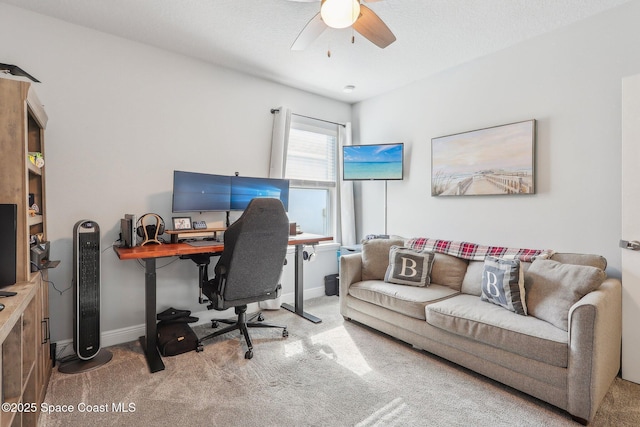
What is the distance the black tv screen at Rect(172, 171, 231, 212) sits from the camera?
2670 millimetres

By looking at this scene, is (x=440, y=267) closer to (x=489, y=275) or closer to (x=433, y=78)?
(x=489, y=275)

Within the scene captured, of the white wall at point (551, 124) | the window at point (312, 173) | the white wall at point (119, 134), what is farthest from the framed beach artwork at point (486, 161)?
the white wall at point (119, 134)

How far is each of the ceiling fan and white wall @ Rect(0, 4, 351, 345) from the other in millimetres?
1352

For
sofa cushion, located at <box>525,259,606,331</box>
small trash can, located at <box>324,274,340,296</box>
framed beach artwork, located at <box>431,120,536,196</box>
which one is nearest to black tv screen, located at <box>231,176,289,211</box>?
small trash can, located at <box>324,274,340,296</box>

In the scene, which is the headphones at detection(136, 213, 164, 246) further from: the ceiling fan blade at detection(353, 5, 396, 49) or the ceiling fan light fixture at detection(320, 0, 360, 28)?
the ceiling fan blade at detection(353, 5, 396, 49)

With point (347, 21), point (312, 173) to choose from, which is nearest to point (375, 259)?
point (312, 173)

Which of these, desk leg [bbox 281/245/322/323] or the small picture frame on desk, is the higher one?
the small picture frame on desk

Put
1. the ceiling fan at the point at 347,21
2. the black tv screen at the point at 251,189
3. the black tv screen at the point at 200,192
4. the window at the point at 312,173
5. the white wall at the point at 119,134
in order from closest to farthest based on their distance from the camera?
the ceiling fan at the point at 347,21
the white wall at the point at 119,134
the black tv screen at the point at 200,192
the black tv screen at the point at 251,189
the window at the point at 312,173

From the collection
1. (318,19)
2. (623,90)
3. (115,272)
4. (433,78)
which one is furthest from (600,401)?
(115,272)

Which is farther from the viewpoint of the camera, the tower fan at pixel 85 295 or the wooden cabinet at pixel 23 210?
the tower fan at pixel 85 295

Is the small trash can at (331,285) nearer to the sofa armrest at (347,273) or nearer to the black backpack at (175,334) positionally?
the sofa armrest at (347,273)

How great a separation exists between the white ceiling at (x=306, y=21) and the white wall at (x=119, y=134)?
0.55ft

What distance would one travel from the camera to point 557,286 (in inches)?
81.6

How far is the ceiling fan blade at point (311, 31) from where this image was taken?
196 cm
